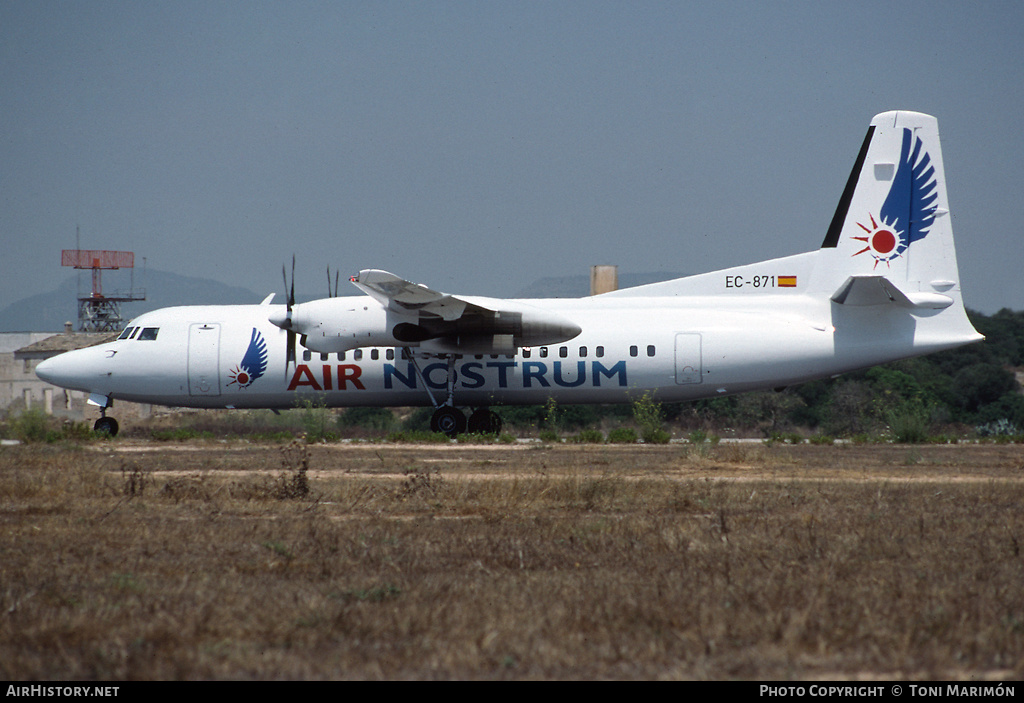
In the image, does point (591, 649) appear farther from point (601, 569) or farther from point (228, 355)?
point (228, 355)

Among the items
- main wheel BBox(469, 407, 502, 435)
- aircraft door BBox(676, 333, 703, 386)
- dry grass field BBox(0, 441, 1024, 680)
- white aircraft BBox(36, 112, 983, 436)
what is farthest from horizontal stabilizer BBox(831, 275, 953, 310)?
main wheel BBox(469, 407, 502, 435)

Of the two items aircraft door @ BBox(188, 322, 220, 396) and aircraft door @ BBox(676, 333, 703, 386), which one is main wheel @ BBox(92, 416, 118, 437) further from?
aircraft door @ BBox(676, 333, 703, 386)

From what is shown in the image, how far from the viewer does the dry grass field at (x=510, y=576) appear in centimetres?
509

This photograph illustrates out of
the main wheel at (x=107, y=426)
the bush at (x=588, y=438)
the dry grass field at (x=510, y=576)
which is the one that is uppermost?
the main wheel at (x=107, y=426)

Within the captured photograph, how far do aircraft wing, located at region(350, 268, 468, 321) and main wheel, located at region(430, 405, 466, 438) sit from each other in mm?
2773

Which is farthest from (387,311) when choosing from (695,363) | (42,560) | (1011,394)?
(1011,394)

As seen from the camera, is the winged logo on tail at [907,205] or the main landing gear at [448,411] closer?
the winged logo on tail at [907,205]

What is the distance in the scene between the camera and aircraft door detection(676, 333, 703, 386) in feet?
77.5

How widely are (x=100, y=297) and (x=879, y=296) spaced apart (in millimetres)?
74574

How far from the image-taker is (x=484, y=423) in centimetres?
2505

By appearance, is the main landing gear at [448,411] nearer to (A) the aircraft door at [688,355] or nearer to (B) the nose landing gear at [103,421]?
(A) the aircraft door at [688,355]

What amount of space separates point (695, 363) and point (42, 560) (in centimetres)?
1806

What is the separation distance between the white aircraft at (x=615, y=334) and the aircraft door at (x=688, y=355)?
30 mm

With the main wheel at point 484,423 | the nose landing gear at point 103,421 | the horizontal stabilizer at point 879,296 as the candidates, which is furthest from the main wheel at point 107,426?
the horizontal stabilizer at point 879,296
